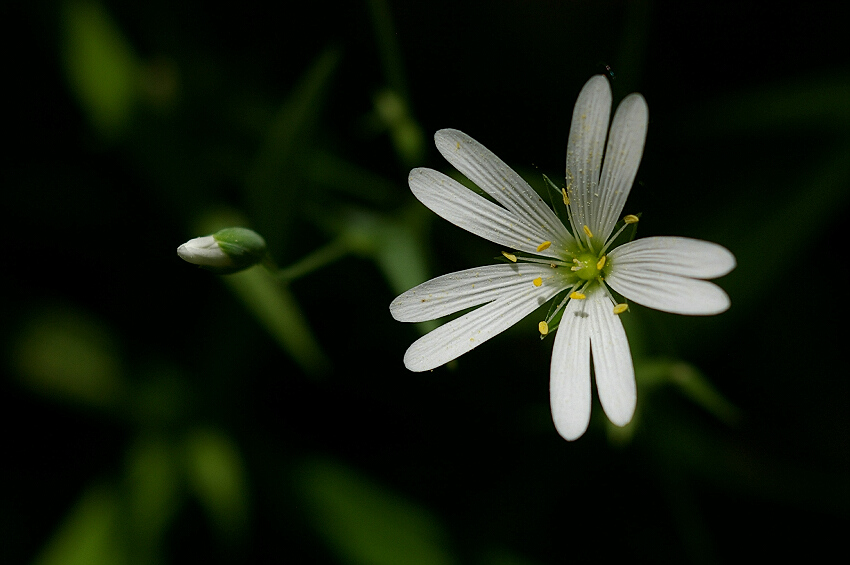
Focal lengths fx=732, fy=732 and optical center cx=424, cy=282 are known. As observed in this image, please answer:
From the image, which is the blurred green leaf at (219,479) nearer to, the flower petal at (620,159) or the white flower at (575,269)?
the white flower at (575,269)

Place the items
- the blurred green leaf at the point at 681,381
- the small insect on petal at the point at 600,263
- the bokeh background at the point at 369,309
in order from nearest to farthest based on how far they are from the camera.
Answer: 1. the small insect on petal at the point at 600,263
2. the blurred green leaf at the point at 681,381
3. the bokeh background at the point at 369,309

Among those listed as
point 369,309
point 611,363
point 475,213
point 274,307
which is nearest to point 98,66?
point 274,307

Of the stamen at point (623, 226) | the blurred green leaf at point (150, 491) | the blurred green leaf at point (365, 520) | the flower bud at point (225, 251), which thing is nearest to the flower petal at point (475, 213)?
the stamen at point (623, 226)

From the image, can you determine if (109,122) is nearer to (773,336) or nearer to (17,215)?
(17,215)

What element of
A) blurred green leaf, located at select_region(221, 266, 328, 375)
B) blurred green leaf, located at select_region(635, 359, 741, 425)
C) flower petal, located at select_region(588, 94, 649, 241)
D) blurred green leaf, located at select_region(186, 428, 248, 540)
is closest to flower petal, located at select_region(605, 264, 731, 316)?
flower petal, located at select_region(588, 94, 649, 241)

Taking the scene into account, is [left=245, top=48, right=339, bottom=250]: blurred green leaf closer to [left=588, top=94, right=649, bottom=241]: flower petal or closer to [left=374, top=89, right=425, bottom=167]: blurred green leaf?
[left=374, top=89, right=425, bottom=167]: blurred green leaf

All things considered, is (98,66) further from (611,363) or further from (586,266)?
(611,363)

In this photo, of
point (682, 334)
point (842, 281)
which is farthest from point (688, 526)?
point (842, 281)
